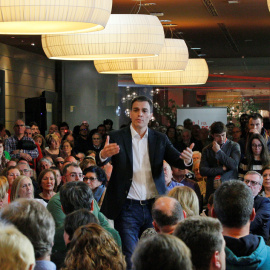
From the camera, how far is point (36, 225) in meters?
2.86

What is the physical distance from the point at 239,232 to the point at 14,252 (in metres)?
1.35

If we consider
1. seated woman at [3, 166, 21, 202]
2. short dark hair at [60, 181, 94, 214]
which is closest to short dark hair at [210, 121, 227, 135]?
seated woman at [3, 166, 21, 202]

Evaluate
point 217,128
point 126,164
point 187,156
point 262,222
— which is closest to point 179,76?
point 217,128

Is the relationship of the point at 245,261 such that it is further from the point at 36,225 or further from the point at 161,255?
the point at 161,255

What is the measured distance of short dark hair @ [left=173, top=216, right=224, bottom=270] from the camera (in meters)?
2.49

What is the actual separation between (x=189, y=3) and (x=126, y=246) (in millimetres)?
6613

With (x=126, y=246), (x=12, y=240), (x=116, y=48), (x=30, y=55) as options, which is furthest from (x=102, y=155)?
(x=30, y=55)

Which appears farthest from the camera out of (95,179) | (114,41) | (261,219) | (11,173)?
(11,173)

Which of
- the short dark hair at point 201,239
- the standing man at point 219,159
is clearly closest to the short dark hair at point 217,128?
the standing man at point 219,159

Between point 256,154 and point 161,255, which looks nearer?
point 161,255

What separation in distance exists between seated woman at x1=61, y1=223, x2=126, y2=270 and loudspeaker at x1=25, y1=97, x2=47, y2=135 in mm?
13394

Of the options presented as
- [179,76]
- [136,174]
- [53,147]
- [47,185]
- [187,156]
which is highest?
[179,76]

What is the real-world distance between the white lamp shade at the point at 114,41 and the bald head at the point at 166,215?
2.31 meters

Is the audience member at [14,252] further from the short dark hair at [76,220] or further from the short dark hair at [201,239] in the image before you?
the short dark hair at [76,220]
